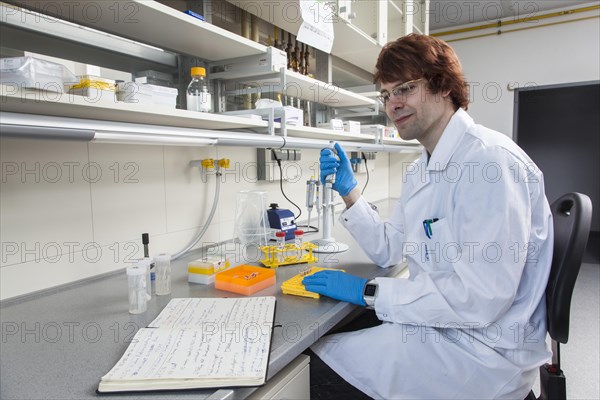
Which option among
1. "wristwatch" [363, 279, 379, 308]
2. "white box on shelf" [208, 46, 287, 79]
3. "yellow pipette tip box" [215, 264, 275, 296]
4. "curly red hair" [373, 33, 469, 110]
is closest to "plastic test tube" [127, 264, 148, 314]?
"yellow pipette tip box" [215, 264, 275, 296]

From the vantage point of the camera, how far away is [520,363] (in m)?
0.99

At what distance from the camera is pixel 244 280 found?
1.14 meters

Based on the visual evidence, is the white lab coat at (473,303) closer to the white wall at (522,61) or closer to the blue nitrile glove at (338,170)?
the blue nitrile glove at (338,170)

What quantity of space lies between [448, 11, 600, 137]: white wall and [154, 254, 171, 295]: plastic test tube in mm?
3632

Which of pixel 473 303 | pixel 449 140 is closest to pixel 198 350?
pixel 473 303

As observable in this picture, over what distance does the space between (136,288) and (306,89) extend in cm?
123

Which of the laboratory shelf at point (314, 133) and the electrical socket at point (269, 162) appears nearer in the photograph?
the laboratory shelf at point (314, 133)

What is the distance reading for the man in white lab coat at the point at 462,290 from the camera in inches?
37.2

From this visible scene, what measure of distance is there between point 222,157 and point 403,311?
40.8 inches

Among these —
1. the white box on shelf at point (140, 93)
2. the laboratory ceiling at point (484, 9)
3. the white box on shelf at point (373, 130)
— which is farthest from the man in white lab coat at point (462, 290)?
the laboratory ceiling at point (484, 9)

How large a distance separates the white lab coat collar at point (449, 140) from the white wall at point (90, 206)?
92 centimetres

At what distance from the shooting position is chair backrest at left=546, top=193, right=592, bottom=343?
38.3 inches

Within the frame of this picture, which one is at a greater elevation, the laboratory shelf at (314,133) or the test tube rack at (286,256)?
the laboratory shelf at (314,133)

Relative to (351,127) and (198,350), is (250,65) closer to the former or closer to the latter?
(351,127)
